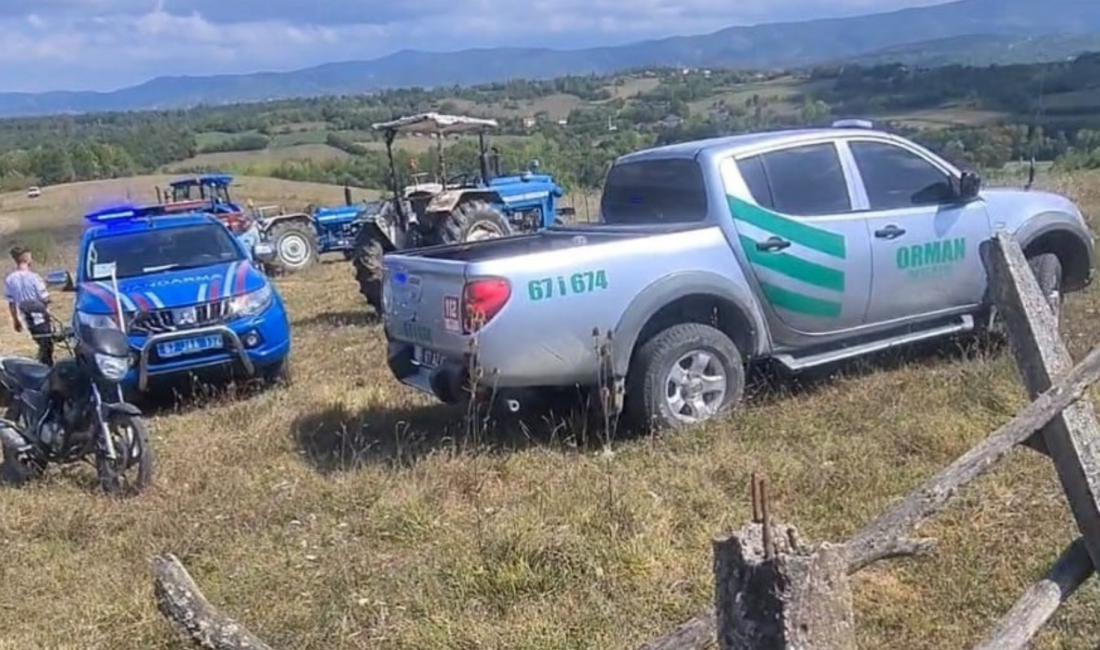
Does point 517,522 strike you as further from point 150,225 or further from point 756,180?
point 150,225

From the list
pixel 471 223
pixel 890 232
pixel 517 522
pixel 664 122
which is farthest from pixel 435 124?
pixel 664 122

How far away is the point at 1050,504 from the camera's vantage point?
194 inches

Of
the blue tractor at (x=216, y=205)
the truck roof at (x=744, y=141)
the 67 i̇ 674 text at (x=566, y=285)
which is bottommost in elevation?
the blue tractor at (x=216, y=205)

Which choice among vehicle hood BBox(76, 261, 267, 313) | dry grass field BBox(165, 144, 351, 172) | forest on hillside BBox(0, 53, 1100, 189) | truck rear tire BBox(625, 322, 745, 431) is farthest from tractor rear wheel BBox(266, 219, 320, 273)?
dry grass field BBox(165, 144, 351, 172)

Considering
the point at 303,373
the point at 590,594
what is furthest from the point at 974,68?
the point at 590,594

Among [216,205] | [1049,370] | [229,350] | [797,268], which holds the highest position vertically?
[1049,370]

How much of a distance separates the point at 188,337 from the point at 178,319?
0.77 ft

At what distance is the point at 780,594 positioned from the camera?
6.09ft

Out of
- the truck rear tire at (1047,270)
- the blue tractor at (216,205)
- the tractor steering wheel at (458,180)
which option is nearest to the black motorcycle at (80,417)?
the truck rear tire at (1047,270)

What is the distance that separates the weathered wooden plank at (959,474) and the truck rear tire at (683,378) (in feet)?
10.7

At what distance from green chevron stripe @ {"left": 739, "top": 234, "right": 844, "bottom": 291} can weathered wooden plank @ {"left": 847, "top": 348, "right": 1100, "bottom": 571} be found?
348 centimetres

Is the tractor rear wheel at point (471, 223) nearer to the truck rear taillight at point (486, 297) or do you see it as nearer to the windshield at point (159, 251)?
the windshield at point (159, 251)

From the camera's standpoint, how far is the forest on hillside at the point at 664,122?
20972 millimetres

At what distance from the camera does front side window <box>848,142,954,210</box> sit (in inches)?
284
